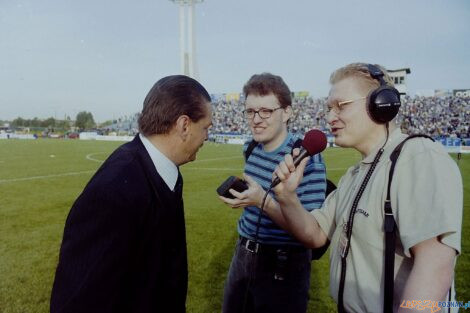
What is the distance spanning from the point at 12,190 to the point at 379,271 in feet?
47.1

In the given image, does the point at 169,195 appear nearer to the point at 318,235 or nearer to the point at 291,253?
the point at 318,235

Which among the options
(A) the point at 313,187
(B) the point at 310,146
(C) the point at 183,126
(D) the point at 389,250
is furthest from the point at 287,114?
(D) the point at 389,250

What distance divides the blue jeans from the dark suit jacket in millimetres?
1148

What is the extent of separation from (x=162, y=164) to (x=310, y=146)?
0.94 m

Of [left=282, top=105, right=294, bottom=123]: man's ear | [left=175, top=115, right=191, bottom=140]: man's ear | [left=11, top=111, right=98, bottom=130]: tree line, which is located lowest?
[left=175, top=115, right=191, bottom=140]: man's ear

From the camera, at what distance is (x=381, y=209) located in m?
1.86

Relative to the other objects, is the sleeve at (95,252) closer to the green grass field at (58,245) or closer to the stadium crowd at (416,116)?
the green grass field at (58,245)

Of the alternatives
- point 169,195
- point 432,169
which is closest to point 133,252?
point 169,195

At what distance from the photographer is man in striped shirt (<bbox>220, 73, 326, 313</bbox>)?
10.2 ft

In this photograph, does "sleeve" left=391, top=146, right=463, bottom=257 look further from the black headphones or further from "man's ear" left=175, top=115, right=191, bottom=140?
"man's ear" left=175, top=115, right=191, bottom=140

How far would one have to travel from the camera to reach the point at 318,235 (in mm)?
2580

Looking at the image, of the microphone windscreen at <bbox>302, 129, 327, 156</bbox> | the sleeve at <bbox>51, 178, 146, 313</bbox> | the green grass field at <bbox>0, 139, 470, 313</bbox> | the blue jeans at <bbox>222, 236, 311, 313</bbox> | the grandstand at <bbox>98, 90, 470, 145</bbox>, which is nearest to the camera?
the sleeve at <bbox>51, 178, 146, 313</bbox>

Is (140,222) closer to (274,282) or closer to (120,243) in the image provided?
(120,243)

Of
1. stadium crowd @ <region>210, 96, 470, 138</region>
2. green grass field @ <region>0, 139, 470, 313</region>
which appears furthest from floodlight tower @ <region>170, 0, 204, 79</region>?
green grass field @ <region>0, 139, 470, 313</region>
